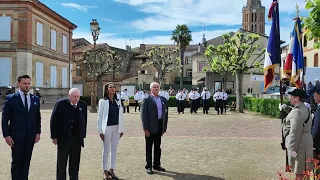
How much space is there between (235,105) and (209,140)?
15.5 m

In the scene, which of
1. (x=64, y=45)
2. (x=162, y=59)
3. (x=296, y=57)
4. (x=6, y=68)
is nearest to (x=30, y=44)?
(x=6, y=68)

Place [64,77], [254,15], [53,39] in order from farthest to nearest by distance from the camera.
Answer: [254,15] → [64,77] → [53,39]

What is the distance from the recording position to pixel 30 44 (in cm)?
3222

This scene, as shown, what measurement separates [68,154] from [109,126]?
1043mm

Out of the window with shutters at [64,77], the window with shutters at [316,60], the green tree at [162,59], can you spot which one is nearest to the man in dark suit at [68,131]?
the window with shutters at [64,77]

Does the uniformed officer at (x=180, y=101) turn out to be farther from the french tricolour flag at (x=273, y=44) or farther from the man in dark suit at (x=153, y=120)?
the man in dark suit at (x=153, y=120)

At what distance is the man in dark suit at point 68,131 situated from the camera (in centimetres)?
584

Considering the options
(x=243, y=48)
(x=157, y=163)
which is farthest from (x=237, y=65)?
(x=157, y=163)

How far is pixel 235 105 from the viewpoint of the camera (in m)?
26.5

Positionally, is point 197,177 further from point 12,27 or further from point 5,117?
point 12,27

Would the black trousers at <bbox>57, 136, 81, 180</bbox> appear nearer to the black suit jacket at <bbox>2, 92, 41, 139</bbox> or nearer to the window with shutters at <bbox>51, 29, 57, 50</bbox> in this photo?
the black suit jacket at <bbox>2, 92, 41, 139</bbox>

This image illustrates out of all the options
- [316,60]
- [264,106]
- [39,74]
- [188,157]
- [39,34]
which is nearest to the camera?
[188,157]

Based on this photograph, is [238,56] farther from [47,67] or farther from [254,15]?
[254,15]

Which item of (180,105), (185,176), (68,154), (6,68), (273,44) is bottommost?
(185,176)
